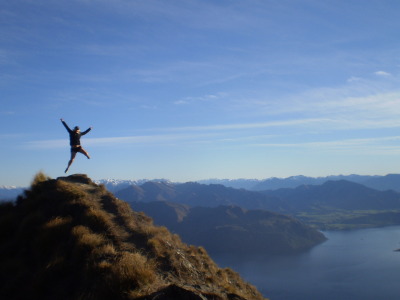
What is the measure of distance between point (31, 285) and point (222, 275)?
922cm

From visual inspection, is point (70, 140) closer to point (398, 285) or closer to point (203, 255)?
point (203, 255)

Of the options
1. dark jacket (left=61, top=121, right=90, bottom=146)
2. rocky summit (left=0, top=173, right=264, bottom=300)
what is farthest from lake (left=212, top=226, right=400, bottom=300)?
rocky summit (left=0, top=173, right=264, bottom=300)

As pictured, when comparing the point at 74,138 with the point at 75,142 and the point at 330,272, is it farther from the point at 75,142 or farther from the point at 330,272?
the point at 330,272

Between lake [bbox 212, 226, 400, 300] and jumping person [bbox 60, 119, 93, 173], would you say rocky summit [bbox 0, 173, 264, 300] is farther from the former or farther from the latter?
lake [bbox 212, 226, 400, 300]

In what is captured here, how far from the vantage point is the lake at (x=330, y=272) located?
111 meters

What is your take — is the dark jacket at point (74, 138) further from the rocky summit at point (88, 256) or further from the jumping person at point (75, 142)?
the rocky summit at point (88, 256)

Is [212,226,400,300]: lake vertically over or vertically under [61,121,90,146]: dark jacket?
under

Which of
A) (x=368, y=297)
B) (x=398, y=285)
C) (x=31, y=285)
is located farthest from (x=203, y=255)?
(x=398, y=285)

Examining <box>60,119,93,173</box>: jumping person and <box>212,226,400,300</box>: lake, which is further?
<box>212,226,400,300</box>: lake

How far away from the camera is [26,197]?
19.3 m

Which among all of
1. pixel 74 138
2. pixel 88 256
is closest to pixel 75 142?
pixel 74 138

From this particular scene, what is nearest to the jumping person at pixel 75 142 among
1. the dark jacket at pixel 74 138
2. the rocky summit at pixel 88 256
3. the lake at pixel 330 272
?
the dark jacket at pixel 74 138

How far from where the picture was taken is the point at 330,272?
452ft

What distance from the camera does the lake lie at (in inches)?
4358
